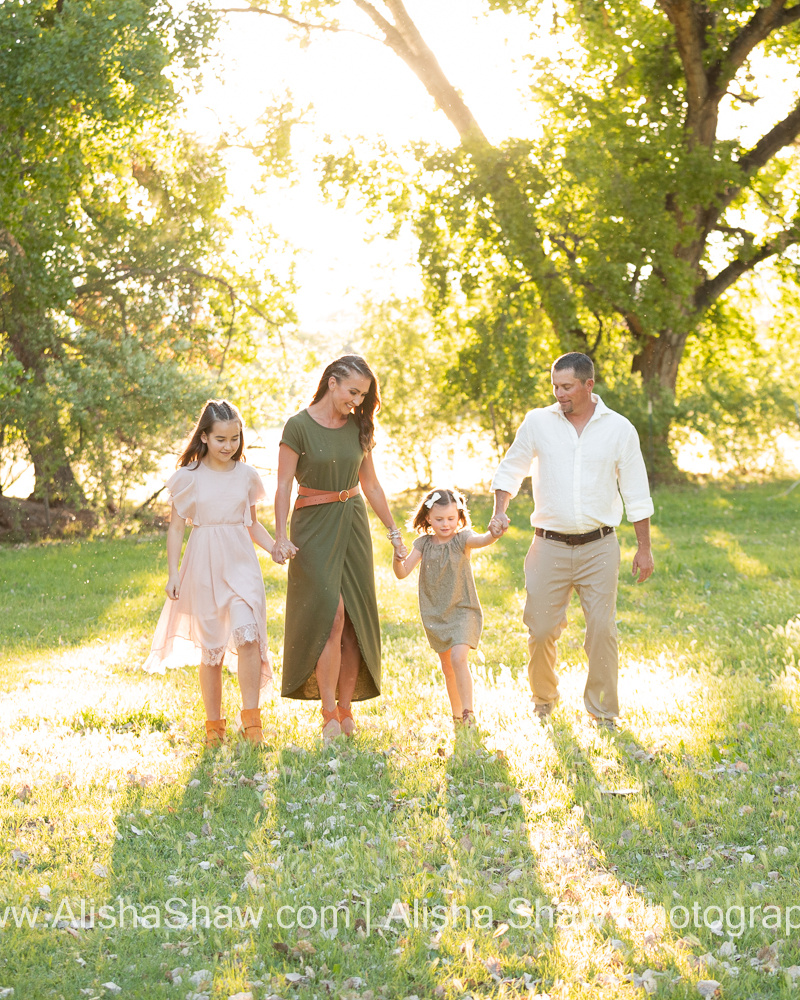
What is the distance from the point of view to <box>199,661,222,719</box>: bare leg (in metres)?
6.99

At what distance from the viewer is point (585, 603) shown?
7352 mm

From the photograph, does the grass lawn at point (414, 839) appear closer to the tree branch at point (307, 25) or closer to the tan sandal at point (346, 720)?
the tan sandal at point (346, 720)

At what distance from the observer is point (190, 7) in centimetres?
1814

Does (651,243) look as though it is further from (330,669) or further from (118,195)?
(330,669)

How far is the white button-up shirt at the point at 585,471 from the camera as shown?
715 cm

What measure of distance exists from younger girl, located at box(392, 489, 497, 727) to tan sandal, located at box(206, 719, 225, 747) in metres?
1.51

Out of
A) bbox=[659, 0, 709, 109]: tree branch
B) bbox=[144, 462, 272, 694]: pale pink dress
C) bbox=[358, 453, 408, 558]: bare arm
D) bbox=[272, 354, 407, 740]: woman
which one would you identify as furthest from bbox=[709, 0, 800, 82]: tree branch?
bbox=[144, 462, 272, 694]: pale pink dress

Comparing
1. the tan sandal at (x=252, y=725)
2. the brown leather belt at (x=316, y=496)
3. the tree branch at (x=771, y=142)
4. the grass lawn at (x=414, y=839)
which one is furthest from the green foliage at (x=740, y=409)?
the tan sandal at (x=252, y=725)

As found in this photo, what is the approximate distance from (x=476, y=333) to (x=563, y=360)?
58.1 feet

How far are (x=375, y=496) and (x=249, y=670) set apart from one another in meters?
1.45

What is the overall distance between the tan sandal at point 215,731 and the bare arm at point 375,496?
1.63 metres

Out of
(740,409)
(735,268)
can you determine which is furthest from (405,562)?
(740,409)

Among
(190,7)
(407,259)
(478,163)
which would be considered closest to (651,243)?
(478,163)

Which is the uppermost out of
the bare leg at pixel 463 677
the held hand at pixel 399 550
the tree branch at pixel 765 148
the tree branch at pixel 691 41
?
the tree branch at pixel 691 41
